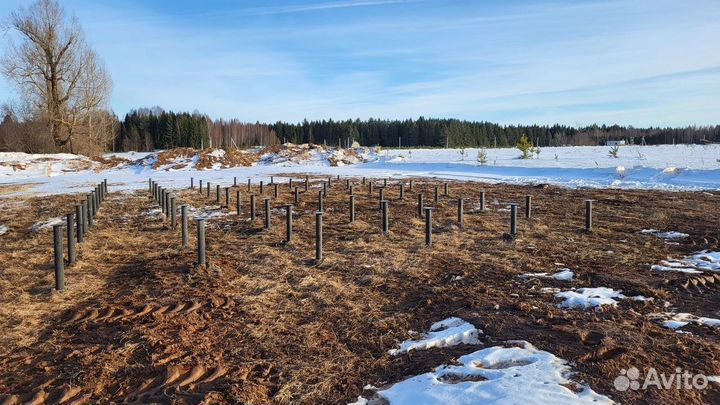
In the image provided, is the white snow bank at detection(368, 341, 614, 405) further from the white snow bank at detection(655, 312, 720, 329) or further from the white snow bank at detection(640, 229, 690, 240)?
the white snow bank at detection(640, 229, 690, 240)

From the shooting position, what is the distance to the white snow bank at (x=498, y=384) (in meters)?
3.42

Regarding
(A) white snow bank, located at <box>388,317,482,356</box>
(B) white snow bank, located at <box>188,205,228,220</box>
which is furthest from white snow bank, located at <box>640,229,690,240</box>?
(B) white snow bank, located at <box>188,205,228,220</box>

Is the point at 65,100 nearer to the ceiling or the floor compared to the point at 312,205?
nearer to the ceiling

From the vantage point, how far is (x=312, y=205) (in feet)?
49.3

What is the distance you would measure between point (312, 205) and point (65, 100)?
109 feet

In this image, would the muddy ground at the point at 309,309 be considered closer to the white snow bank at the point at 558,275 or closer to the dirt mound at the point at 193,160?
the white snow bank at the point at 558,275

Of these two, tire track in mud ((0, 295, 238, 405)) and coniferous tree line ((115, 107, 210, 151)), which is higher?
coniferous tree line ((115, 107, 210, 151))

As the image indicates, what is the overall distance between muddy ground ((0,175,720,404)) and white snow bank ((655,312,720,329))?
12 centimetres

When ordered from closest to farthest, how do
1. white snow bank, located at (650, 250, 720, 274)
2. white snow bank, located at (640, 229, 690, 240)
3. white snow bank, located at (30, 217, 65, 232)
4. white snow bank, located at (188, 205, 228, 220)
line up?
1. white snow bank, located at (650, 250, 720, 274)
2. white snow bank, located at (640, 229, 690, 240)
3. white snow bank, located at (30, 217, 65, 232)
4. white snow bank, located at (188, 205, 228, 220)

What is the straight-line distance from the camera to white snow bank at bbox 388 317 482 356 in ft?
15.0

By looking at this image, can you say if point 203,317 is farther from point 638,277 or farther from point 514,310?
point 638,277

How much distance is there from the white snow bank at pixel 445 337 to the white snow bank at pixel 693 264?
12.7ft

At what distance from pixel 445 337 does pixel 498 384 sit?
112 centimetres

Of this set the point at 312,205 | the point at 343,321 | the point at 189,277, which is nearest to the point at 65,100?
the point at 312,205
